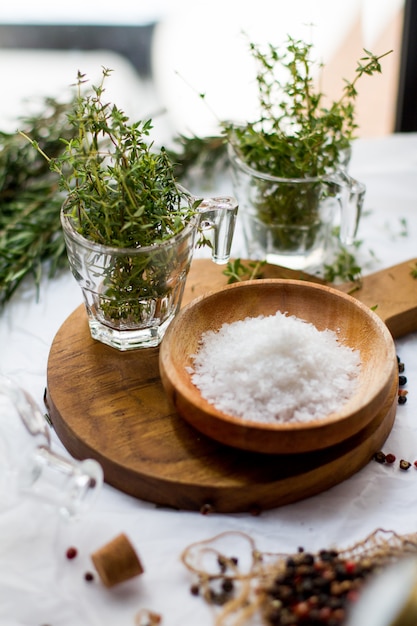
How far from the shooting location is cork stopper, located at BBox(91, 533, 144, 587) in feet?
3.08

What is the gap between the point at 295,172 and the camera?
144 cm

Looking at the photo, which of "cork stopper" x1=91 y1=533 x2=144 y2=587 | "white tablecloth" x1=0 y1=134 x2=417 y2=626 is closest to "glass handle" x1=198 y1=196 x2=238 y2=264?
"white tablecloth" x1=0 y1=134 x2=417 y2=626

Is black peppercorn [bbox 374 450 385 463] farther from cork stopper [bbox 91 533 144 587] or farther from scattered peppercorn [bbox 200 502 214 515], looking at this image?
cork stopper [bbox 91 533 144 587]

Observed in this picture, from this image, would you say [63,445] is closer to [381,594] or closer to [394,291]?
[381,594]

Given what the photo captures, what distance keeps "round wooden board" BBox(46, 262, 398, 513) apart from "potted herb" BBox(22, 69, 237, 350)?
0.10 m

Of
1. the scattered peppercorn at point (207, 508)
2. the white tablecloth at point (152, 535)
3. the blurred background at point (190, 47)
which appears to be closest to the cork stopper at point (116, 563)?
the white tablecloth at point (152, 535)

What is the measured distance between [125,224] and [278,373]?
1.10ft

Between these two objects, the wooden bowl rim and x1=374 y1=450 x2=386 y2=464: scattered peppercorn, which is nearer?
the wooden bowl rim

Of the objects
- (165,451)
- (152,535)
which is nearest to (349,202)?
(165,451)

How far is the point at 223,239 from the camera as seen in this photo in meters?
1.30

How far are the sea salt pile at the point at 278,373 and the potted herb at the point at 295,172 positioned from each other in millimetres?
375

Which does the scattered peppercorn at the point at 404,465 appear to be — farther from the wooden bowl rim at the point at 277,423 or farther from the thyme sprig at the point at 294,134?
the thyme sprig at the point at 294,134

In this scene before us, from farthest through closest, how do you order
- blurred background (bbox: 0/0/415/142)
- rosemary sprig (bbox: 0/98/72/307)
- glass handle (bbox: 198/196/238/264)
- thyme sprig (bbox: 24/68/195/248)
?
blurred background (bbox: 0/0/415/142) → rosemary sprig (bbox: 0/98/72/307) → glass handle (bbox: 198/196/238/264) → thyme sprig (bbox: 24/68/195/248)

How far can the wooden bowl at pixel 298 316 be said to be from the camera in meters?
1.00
